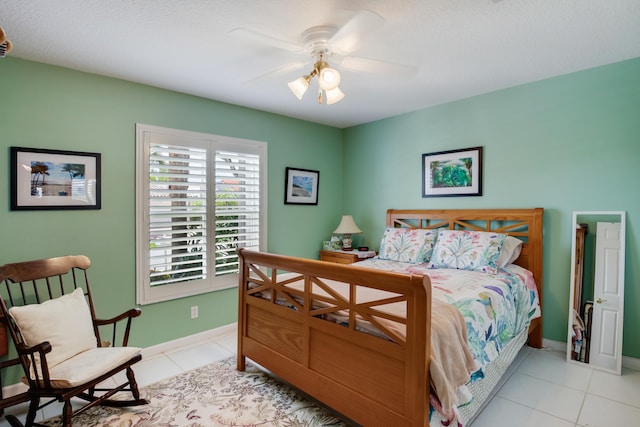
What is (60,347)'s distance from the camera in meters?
2.06

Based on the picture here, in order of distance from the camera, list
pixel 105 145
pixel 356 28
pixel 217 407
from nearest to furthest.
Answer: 1. pixel 356 28
2. pixel 217 407
3. pixel 105 145

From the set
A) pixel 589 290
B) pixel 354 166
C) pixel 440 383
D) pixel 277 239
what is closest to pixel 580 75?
pixel 589 290

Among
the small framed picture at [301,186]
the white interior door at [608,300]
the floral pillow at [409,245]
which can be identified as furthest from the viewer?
the small framed picture at [301,186]

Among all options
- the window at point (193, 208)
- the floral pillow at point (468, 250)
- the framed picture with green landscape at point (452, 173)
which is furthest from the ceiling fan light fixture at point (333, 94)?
the framed picture with green landscape at point (452, 173)

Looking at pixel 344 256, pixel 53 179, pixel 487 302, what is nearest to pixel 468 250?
pixel 487 302

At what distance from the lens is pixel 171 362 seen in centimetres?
291

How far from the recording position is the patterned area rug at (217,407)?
208 cm

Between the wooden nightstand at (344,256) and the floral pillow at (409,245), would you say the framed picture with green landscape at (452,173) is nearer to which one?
the floral pillow at (409,245)

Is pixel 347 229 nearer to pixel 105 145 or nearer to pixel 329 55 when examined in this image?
pixel 329 55

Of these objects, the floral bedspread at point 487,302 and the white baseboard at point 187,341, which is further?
the white baseboard at point 187,341

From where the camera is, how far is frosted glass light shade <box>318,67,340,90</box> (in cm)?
198

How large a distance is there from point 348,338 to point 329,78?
5.01 ft

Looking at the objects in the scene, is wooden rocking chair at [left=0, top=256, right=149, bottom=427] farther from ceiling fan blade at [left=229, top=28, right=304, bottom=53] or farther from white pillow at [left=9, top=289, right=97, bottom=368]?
ceiling fan blade at [left=229, top=28, right=304, bottom=53]

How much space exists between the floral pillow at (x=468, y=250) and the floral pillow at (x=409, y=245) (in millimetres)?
121
